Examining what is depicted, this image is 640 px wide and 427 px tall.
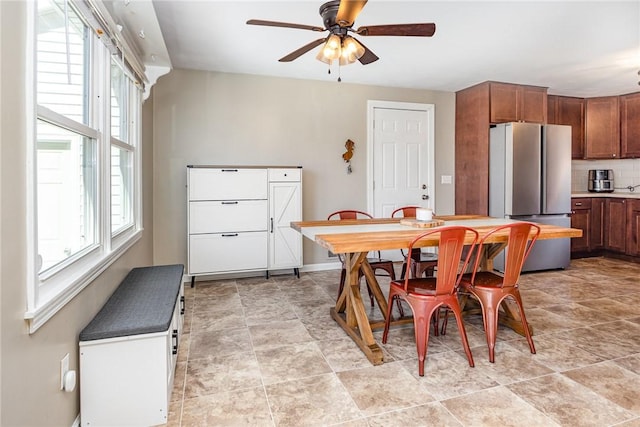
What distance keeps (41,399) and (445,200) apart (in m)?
4.98

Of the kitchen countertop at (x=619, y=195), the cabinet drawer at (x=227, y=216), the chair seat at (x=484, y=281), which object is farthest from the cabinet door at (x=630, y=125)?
the cabinet drawer at (x=227, y=216)

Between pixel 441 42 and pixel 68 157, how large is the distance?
3173mm

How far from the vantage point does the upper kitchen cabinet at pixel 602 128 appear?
534cm

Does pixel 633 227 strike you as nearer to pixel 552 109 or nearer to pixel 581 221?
pixel 581 221

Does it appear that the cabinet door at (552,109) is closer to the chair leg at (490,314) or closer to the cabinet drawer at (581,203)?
the cabinet drawer at (581,203)

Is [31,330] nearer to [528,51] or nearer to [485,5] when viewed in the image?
[485,5]

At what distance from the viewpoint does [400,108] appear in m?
5.00

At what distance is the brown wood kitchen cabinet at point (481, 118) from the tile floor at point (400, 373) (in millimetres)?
1969

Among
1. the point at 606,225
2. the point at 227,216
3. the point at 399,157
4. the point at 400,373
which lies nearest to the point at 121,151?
the point at 227,216

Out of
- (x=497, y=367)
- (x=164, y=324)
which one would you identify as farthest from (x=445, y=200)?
(x=164, y=324)

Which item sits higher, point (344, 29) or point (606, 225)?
point (344, 29)

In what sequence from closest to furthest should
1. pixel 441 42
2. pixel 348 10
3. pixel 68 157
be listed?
pixel 68 157 → pixel 348 10 → pixel 441 42

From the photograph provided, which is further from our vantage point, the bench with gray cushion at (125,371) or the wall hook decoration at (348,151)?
the wall hook decoration at (348,151)

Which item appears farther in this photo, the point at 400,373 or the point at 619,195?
the point at 619,195
